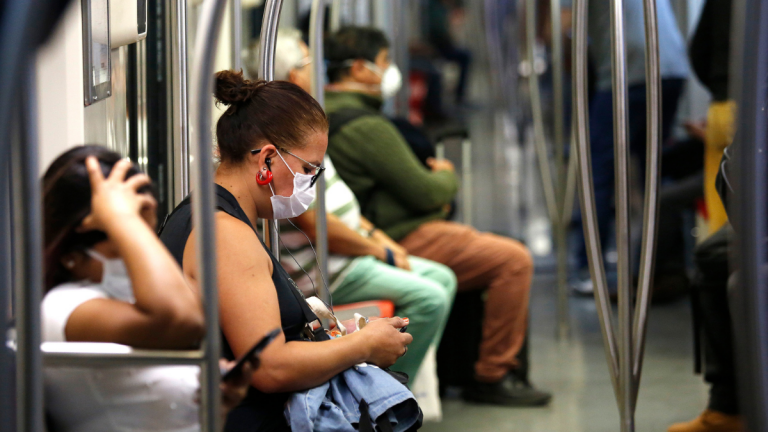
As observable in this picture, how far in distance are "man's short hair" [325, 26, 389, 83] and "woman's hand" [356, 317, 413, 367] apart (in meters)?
1.69

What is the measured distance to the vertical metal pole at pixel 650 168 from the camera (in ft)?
5.06

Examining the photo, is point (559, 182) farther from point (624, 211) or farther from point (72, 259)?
point (72, 259)

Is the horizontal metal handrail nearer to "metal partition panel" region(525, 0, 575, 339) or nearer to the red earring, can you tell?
the red earring

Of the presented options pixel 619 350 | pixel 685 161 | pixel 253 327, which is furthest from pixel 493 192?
pixel 253 327

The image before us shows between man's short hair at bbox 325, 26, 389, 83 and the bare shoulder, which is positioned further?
man's short hair at bbox 325, 26, 389, 83

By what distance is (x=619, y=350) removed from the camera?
1613 millimetres

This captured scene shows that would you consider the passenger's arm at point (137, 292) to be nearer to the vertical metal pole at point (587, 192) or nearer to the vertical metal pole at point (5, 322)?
the vertical metal pole at point (5, 322)

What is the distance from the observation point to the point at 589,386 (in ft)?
9.45

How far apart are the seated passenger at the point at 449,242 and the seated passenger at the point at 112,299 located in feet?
5.31

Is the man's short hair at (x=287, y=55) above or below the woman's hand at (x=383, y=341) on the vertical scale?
above

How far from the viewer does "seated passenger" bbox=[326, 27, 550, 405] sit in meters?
2.65

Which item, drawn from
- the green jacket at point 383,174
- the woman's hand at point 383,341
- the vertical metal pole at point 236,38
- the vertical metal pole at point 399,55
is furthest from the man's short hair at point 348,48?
the woman's hand at point 383,341

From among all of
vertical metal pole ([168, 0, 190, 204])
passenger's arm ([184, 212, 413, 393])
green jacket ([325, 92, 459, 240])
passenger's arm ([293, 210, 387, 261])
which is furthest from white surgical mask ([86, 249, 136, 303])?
green jacket ([325, 92, 459, 240])

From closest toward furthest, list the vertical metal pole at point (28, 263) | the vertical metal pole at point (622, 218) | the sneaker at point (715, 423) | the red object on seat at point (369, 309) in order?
the vertical metal pole at point (28, 263) < the vertical metal pole at point (622, 218) < the red object on seat at point (369, 309) < the sneaker at point (715, 423)
